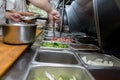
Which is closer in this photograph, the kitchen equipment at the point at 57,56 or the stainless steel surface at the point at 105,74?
the stainless steel surface at the point at 105,74

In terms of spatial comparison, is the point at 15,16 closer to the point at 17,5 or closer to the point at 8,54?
the point at 8,54

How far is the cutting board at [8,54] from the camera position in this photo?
1.01 meters

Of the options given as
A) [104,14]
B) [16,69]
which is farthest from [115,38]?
[16,69]

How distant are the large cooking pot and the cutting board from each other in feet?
0.15

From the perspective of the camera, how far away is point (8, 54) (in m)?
1.27

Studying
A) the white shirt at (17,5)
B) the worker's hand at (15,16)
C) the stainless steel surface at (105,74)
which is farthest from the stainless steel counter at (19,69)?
the white shirt at (17,5)

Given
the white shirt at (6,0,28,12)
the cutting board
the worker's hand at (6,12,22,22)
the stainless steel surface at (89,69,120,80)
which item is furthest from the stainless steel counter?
the white shirt at (6,0,28,12)

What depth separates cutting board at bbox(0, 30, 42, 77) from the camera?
1.01 m

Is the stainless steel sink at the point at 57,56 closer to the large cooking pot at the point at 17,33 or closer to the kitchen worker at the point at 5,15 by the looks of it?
the large cooking pot at the point at 17,33

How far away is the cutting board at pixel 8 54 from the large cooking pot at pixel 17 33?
0.04 metres

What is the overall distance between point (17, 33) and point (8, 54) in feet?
0.91

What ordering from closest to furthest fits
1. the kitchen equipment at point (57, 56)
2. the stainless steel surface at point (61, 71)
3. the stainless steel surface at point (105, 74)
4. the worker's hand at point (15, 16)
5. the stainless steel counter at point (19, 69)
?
the stainless steel counter at point (19, 69)
the stainless steel surface at point (105, 74)
the stainless steel surface at point (61, 71)
the kitchen equipment at point (57, 56)
the worker's hand at point (15, 16)

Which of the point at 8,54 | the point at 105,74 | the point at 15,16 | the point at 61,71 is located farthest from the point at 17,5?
the point at 105,74

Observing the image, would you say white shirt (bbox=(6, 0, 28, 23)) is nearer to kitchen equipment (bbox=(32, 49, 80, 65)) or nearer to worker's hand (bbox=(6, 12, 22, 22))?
worker's hand (bbox=(6, 12, 22, 22))
